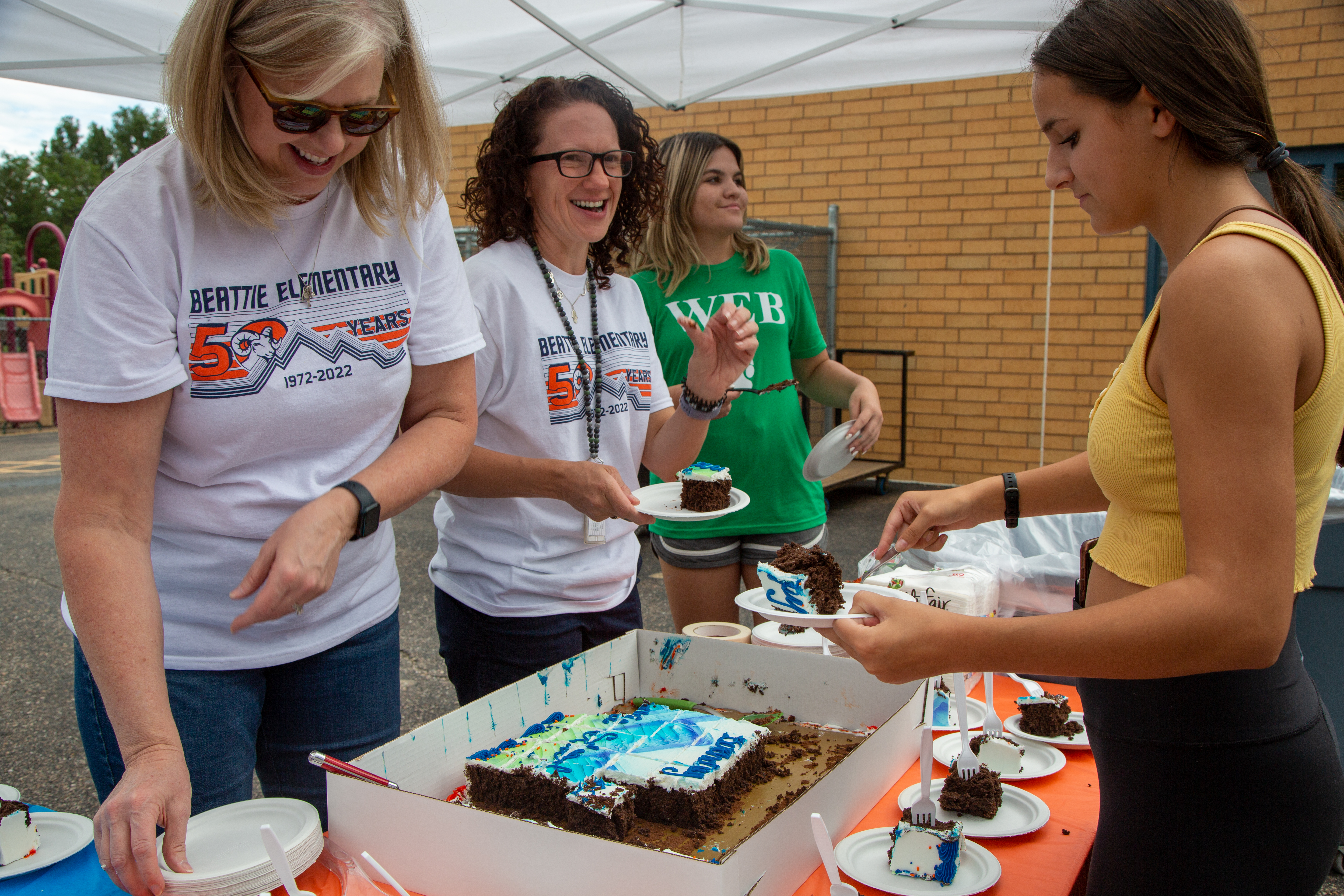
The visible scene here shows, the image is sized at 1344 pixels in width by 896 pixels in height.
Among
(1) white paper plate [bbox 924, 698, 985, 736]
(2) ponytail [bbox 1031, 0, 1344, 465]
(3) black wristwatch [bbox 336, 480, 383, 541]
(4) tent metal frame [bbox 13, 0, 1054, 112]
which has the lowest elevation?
(1) white paper plate [bbox 924, 698, 985, 736]

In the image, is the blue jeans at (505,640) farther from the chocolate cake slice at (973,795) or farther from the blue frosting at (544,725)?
the chocolate cake slice at (973,795)

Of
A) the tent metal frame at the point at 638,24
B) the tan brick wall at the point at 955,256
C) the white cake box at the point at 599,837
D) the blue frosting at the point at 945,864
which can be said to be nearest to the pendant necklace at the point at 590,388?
the white cake box at the point at 599,837

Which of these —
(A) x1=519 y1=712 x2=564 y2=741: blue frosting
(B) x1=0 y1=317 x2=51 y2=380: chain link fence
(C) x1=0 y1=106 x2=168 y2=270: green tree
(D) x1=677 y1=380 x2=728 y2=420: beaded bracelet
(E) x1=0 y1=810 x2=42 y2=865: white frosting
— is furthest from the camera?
(C) x1=0 y1=106 x2=168 y2=270: green tree

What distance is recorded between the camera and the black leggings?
1.16m

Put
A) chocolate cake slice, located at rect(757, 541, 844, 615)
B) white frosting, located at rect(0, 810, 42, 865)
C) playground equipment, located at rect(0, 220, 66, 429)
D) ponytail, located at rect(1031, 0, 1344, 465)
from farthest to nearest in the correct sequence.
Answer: playground equipment, located at rect(0, 220, 66, 429) → chocolate cake slice, located at rect(757, 541, 844, 615) → white frosting, located at rect(0, 810, 42, 865) → ponytail, located at rect(1031, 0, 1344, 465)

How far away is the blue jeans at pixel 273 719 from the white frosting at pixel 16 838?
0.34 ft

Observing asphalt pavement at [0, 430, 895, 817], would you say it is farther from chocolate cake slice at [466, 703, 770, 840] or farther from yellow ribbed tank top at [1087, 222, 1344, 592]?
yellow ribbed tank top at [1087, 222, 1344, 592]

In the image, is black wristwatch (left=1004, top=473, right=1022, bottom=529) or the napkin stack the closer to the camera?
black wristwatch (left=1004, top=473, right=1022, bottom=529)

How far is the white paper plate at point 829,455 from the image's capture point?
8.52 feet

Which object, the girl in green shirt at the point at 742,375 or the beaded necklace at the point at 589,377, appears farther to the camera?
the girl in green shirt at the point at 742,375

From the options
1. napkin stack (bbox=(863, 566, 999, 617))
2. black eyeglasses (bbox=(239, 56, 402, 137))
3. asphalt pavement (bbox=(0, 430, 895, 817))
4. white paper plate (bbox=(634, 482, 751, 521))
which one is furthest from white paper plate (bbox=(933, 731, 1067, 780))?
asphalt pavement (bbox=(0, 430, 895, 817))

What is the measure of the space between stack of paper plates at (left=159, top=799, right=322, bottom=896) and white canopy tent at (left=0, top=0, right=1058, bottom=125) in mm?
3470

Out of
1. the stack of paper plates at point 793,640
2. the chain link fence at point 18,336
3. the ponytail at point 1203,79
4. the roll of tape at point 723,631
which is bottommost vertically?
the stack of paper plates at point 793,640

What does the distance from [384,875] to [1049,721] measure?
1.30 meters
